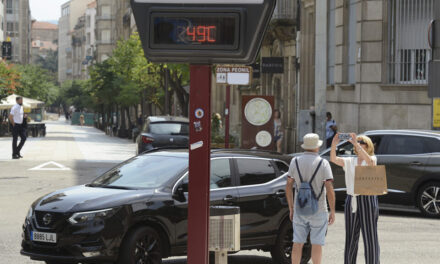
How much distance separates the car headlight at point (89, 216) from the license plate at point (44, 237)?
271mm

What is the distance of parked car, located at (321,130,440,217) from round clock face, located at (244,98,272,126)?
6.70 metres

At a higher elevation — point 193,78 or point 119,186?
point 193,78

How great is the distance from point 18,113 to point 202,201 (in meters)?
25.6

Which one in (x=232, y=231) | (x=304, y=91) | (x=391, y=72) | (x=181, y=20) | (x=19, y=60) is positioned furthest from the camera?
(x=19, y=60)

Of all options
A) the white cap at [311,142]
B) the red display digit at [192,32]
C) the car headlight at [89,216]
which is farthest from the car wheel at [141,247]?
the red display digit at [192,32]

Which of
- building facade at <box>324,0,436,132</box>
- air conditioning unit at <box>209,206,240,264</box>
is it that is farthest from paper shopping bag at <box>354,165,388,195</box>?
building facade at <box>324,0,436,132</box>

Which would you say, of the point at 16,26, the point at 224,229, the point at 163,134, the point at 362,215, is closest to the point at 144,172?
the point at 362,215

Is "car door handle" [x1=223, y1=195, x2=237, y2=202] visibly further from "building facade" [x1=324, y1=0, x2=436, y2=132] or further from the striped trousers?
"building facade" [x1=324, y1=0, x2=436, y2=132]

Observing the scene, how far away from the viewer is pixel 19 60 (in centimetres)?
14725

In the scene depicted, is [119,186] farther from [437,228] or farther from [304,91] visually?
[304,91]

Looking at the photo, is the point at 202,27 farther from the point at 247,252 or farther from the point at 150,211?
the point at 247,252

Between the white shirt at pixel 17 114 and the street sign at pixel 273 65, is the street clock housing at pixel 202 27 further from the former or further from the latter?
the street sign at pixel 273 65

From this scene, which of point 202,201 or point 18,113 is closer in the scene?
point 202,201

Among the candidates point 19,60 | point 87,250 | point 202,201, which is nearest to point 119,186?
point 87,250
